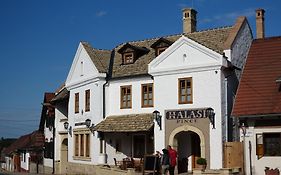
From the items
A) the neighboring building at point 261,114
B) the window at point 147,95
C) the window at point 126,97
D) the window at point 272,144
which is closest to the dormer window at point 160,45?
the window at point 147,95

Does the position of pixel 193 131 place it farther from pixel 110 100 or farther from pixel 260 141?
pixel 110 100

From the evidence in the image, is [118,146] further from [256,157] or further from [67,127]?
[256,157]

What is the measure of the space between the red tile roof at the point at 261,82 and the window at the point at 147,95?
19.1ft

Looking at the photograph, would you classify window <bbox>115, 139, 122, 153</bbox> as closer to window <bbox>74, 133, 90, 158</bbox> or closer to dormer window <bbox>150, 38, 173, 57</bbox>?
window <bbox>74, 133, 90, 158</bbox>

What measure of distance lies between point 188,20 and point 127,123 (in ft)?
28.2

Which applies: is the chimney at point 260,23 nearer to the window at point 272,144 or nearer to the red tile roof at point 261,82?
the red tile roof at point 261,82

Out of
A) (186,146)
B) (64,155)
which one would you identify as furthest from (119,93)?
(64,155)

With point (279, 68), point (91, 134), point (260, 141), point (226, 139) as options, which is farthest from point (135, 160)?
point (279, 68)

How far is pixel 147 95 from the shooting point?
28.6 meters

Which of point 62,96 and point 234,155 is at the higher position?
point 62,96

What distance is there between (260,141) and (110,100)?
35.8ft

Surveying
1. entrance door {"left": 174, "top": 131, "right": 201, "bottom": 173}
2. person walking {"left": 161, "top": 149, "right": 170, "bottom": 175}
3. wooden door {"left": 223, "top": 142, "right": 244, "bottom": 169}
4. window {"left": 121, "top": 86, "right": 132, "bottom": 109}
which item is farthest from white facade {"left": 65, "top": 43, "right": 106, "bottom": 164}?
wooden door {"left": 223, "top": 142, "right": 244, "bottom": 169}

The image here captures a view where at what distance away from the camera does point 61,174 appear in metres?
35.6

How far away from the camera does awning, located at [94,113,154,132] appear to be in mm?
27078
